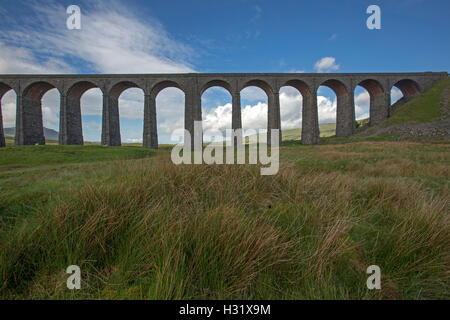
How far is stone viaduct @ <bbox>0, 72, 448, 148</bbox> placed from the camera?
28312mm

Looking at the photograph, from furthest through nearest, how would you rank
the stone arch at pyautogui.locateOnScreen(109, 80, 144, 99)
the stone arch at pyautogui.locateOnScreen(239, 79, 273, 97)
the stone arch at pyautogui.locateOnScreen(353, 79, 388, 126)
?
the stone arch at pyautogui.locateOnScreen(353, 79, 388, 126)
the stone arch at pyautogui.locateOnScreen(239, 79, 273, 97)
the stone arch at pyautogui.locateOnScreen(109, 80, 144, 99)

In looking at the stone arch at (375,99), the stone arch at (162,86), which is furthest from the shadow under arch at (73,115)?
the stone arch at (375,99)

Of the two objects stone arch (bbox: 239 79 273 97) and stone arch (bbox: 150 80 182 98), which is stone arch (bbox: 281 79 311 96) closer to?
stone arch (bbox: 239 79 273 97)

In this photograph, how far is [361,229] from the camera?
84.0 inches

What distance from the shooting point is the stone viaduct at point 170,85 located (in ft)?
92.9

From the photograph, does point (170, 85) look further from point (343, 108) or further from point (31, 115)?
point (343, 108)

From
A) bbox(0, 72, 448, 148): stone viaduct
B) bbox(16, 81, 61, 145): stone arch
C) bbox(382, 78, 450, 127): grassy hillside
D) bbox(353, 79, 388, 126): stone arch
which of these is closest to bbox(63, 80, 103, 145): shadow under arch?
bbox(0, 72, 448, 148): stone viaduct

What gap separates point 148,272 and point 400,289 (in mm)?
1962

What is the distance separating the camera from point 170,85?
32.1m

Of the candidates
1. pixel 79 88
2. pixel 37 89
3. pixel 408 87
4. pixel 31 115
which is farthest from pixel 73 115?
pixel 408 87

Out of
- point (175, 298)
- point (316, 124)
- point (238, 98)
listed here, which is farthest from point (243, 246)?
point (316, 124)

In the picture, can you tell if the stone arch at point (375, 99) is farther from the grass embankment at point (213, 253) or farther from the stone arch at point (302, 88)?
the grass embankment at point (213, 253)

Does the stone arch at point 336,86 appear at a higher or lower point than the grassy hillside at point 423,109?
higher

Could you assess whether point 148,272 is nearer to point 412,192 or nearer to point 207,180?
point 207,180
